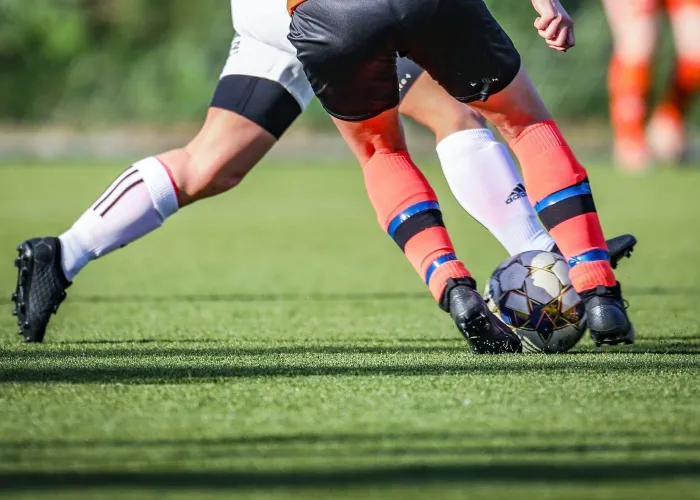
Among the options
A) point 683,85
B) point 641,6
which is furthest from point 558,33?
point 683,85

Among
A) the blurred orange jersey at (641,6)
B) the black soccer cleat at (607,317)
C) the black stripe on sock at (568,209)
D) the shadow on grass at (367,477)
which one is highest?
the blurred orange jersey at (641,6)

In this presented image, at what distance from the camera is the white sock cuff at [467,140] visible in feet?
14.3

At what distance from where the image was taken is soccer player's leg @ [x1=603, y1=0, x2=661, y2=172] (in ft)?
49.4

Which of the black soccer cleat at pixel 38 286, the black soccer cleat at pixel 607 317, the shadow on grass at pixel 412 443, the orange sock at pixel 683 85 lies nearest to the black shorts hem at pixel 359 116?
the black soccer cleat at pixel 607 317

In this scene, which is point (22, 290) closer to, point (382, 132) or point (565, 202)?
point (382, 132)

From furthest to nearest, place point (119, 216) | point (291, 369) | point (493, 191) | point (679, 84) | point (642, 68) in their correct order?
point (679, 84) < point (642, 68) < point (119, 216) < point (493, 191) < point (291, 369)

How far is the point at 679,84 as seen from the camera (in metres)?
15.3

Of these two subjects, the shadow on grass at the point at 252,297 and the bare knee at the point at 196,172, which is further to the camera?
the shadow on grass at the point at 252,297

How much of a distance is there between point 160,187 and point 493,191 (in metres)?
1.10

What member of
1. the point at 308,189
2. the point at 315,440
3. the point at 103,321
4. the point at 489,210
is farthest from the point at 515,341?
the point at 308,189

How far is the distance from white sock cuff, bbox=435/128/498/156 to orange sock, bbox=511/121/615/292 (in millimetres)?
362

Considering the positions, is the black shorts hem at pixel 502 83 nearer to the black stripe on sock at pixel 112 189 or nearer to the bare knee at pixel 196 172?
the bare knee at pixel 196 172

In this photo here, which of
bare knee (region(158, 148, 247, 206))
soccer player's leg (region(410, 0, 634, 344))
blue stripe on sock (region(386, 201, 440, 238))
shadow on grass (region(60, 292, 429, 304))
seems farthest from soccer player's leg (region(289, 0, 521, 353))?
shadow on grass (region(60, 292, 429, 304))

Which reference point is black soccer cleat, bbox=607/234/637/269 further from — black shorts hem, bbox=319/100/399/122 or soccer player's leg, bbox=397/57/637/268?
black shorts hem, bbox=319/100/399/122
